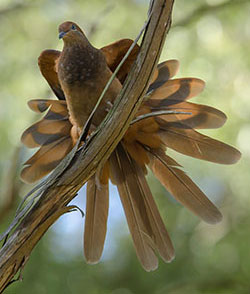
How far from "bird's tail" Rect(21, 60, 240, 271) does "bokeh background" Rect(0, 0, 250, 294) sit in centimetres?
148

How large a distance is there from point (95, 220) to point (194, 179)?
5.61ft

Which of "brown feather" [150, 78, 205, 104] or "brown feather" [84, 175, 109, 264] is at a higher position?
"brown feather" [150, 78, 205, 104]

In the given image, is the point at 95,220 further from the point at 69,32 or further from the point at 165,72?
the point at 69,32

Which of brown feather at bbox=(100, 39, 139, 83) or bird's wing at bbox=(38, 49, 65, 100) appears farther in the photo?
bird's wing at bbox=(38, 49, 65, 100)

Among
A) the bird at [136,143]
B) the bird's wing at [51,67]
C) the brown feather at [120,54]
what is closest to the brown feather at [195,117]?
the bird at [136,143]

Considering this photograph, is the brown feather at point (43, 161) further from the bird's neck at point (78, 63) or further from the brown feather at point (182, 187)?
the brown feather at point (182, 187)

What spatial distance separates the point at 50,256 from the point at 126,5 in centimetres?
236

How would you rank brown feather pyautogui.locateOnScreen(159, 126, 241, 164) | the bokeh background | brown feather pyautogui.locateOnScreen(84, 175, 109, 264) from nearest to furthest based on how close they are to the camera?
brown feather pyautogui.locateOnScreen(159, 126, 241, 164), brown feather pyautogui.locateOnScreen(84, 175, 109, 264), the bokeh background

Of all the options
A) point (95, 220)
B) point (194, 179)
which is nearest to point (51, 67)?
point (95, 220)

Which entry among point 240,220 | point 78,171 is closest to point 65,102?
point 78,171

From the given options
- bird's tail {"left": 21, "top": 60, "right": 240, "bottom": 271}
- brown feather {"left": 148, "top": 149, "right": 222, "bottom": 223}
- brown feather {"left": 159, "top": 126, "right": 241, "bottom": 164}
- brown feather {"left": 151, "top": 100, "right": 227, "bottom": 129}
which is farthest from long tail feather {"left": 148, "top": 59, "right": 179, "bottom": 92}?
brown feather {"left": 148, "top": 149, "right": 222, "bottom": 223}

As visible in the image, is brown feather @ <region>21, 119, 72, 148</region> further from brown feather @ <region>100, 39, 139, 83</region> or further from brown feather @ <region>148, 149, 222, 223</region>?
brown feather @ <region>148, 149, 222, 223</region>

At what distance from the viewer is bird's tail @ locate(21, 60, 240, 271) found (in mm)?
2818

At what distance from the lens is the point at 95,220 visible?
2.92 metres
